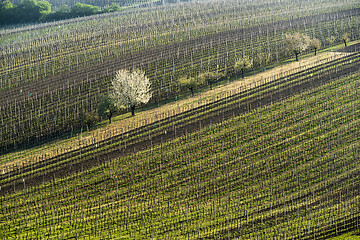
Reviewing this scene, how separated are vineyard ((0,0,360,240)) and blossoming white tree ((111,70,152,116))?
296cm

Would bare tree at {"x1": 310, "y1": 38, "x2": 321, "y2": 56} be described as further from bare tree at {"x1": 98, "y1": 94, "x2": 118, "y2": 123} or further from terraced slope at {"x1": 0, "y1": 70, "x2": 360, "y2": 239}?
bare tree at {"x1": 98, "y1": 94, "x2": 118, "y2": 123}

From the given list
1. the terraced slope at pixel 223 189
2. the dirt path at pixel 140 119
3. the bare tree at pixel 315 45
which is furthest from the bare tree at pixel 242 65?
the terraced slope at pixel 223 189

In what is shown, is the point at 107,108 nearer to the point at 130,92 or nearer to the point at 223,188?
the point at 130,92

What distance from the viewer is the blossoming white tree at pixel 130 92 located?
354ft

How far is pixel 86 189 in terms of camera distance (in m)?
79.2

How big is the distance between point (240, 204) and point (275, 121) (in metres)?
29.8

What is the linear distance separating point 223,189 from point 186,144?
1677 cm

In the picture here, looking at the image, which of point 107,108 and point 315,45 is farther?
point 315,45

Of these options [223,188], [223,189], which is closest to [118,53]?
[223,188]

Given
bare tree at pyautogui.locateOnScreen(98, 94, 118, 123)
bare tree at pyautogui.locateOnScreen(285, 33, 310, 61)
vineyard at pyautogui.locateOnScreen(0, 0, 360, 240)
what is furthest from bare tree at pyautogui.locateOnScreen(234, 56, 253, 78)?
bare tree at pyautogui.locateOnScreen(98, 94, 118, 123)

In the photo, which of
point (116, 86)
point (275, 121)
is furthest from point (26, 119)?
point (275, 121)

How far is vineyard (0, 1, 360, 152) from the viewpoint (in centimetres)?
11412

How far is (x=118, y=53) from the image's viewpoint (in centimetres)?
15300

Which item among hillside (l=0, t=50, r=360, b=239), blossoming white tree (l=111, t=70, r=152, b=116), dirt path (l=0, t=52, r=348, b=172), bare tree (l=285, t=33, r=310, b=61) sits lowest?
hillside (l=0, t=50, r=360, b=239)
